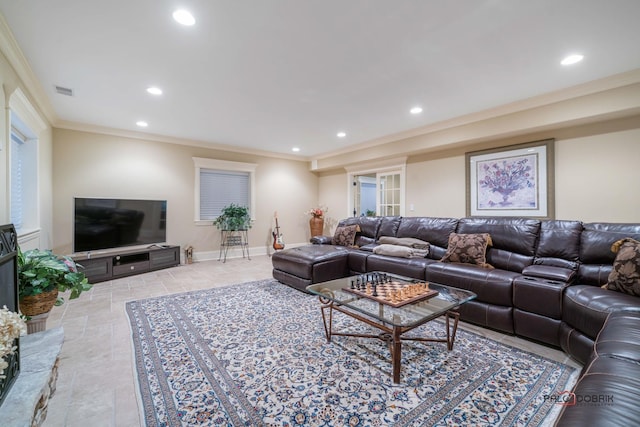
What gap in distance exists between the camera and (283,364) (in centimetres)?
197

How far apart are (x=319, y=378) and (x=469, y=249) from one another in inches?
92.0

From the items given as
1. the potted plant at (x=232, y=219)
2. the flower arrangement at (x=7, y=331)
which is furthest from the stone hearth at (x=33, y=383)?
the potted plant at (x=232, y=219)

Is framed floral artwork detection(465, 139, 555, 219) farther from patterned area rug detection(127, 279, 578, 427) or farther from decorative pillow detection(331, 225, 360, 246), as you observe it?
patterned area rug detection(127, 279, 578, 427)

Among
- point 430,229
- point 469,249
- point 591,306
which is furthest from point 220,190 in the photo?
point 591,306

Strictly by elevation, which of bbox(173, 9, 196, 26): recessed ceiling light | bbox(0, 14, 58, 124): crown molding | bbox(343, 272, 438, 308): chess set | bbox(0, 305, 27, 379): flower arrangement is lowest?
bbox(343, 272, 438, 308): chess set

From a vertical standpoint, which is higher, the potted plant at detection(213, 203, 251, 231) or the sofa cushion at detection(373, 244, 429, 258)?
the potted plant at detection(213, 203, 251, 231)

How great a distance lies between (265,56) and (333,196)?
4.90 m

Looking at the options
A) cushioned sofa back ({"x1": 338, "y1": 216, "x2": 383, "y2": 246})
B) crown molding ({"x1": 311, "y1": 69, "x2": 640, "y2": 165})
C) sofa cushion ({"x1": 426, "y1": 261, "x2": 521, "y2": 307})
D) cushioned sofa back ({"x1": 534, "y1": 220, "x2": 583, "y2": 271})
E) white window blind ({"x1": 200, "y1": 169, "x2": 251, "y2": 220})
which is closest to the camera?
sofa cushion ({"x1": 426, "y1": 261, "x2": 521, "y2": 307})

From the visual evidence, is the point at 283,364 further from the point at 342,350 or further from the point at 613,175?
the point at 613,175

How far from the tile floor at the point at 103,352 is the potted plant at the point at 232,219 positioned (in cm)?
167

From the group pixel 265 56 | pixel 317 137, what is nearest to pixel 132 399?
pixel 265 56

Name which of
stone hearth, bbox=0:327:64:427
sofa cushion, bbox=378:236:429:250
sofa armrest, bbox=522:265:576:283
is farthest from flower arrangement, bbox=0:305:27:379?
sofa cushion, bbox=378:236:429:250

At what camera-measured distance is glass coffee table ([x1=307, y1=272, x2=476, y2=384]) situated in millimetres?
1862

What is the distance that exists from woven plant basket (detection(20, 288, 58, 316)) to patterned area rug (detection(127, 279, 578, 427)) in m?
0.68
